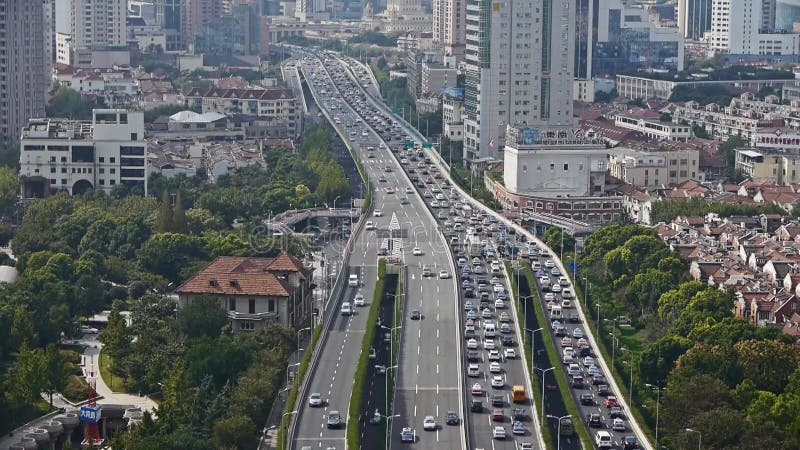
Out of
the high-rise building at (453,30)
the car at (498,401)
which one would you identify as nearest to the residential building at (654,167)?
the high-rise building at (453,30)

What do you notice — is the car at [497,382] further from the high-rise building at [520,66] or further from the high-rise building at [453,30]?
the high-rise building at [453,30]

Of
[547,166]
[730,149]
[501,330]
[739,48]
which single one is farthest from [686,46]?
[501,330]

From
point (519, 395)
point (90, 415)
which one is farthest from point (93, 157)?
point (519, 395)

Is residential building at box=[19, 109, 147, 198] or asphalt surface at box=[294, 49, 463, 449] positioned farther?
residential building at box=[19, 109, 147, 198]

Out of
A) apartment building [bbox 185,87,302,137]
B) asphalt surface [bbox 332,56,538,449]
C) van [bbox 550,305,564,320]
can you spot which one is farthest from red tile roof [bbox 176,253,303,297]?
apartment building [bbox 185,87,302,137]

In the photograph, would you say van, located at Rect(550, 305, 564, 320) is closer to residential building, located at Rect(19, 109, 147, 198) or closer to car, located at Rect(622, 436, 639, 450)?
car, located at Rect(622, 436, 639, 450)

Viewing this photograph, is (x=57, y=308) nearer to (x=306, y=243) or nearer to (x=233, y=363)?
(x=233, y=363)

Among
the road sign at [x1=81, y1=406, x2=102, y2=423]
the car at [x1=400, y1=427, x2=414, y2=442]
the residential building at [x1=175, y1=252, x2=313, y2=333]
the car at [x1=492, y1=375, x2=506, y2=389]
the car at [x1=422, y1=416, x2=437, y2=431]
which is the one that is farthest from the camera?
the residential building at [x1=175, y1=252, x2=313, y2=333]
